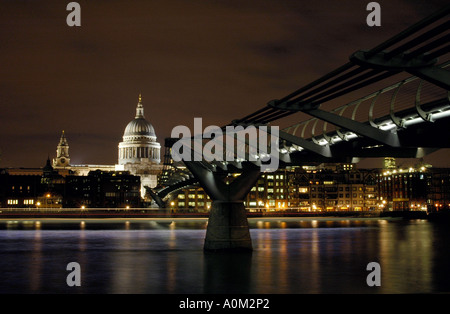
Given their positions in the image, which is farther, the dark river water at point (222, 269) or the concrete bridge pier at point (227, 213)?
the concrete bridge pier at point (227, 213)

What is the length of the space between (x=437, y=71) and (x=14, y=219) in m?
127

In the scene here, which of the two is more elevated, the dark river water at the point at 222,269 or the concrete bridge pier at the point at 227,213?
the concrete bridge pier at the point at 227,213

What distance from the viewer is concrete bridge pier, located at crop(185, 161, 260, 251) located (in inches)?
1748

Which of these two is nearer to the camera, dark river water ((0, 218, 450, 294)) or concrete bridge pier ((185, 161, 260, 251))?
dark river water ((0, 218, 450, 294))

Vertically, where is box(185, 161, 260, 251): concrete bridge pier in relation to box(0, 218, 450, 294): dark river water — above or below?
above

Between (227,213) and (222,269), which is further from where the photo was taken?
(227,213)

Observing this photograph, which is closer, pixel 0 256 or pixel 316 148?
pixel 316 148

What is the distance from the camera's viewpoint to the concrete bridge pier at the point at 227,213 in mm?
44406

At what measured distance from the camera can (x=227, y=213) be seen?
4422 centimetres
